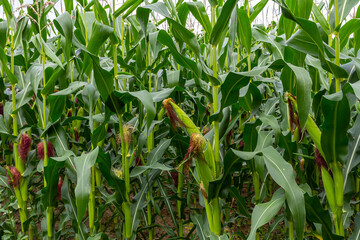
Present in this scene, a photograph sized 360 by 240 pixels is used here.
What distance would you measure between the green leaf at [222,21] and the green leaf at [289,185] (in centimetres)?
61

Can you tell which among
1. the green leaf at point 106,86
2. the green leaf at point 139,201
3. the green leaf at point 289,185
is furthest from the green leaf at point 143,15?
the green leaf at point 289,185

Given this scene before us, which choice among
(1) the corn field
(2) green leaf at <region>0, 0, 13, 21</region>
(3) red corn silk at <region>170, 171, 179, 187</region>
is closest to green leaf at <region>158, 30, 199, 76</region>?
(1) the corn field

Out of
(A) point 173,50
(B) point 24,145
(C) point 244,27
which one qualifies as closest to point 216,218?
(A) point 173,50

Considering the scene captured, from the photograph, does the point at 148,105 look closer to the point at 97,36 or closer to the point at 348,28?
the point at 97,36

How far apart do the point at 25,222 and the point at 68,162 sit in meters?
0.76

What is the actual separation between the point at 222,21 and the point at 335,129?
2.34ft

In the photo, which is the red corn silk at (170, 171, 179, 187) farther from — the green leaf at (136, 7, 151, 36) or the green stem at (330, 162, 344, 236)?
the green stem at (330, 162, 344, 236)

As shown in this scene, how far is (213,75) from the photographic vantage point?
5.49 feet

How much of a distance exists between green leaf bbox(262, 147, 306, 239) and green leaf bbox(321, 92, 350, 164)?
23 cm

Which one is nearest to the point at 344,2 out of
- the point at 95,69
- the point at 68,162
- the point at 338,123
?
the point at 338,123

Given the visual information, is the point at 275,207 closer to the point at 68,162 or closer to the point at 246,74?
the point at 246,74

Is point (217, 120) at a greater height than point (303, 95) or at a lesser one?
lesser

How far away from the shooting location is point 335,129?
4.68 feet

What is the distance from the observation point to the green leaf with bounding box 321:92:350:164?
1385mm
